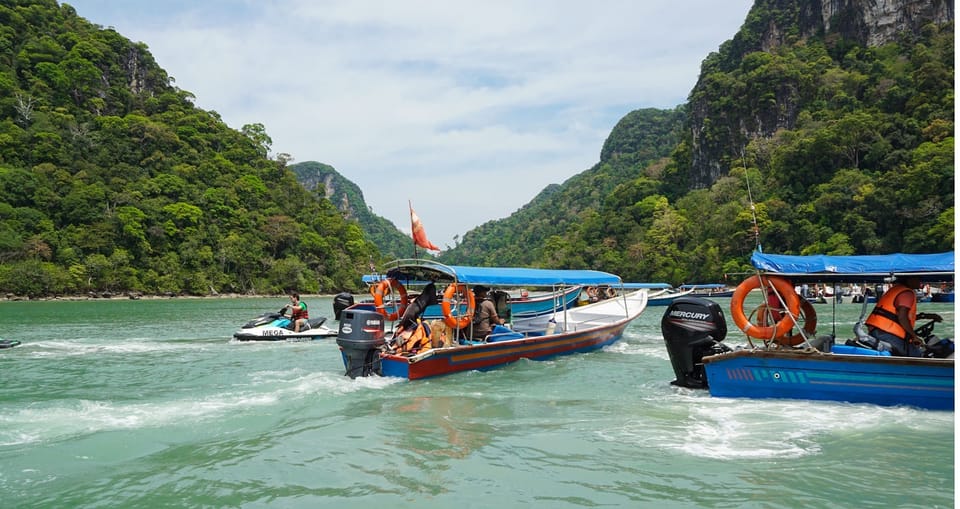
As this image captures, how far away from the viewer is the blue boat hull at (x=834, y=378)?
325 inches

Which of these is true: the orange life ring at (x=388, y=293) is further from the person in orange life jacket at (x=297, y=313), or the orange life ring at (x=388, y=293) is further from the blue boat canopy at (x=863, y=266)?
the blue boat canopy at (x=863, y=266)

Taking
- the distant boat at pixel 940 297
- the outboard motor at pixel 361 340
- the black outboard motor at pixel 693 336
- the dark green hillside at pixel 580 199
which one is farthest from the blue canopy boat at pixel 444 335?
the dark green hillside at pixel 580 199

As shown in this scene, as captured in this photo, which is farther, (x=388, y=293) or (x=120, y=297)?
(x=120, y=297)

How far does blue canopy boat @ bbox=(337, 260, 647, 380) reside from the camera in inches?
446

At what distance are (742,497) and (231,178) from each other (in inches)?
2870

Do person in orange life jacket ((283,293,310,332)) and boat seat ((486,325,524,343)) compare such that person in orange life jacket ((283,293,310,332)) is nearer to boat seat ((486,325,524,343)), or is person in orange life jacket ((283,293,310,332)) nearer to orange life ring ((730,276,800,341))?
boat seat ((486,325,524,343))

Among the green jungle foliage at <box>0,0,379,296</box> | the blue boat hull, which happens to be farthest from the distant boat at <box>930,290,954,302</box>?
the green jungle foliage at <box>0,0,379,296</box>

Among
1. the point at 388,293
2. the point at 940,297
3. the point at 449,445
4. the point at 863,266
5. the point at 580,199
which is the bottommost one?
the point at 940,297

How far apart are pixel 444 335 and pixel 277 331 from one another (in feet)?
28.7

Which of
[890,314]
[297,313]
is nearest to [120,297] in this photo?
[297,313]

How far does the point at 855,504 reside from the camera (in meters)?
5.50

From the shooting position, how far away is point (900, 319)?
8602mm

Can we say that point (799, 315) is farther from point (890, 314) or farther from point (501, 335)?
point (501, 335)

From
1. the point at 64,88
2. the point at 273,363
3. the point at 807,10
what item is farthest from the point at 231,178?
the point at 807,10
